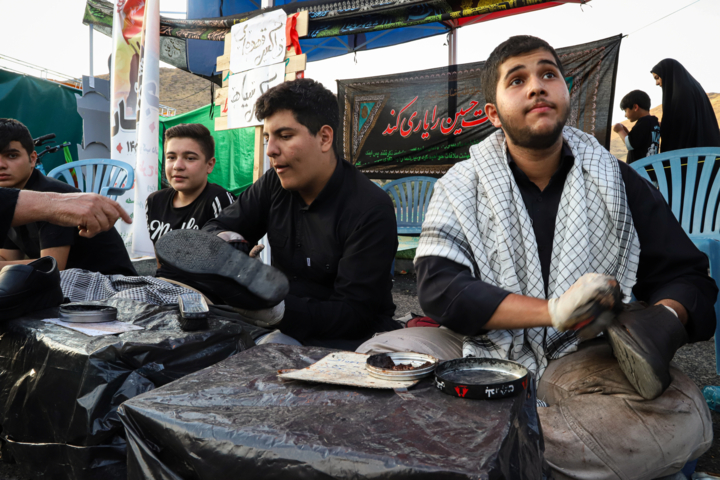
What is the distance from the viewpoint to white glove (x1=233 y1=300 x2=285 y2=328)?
1.78 meters

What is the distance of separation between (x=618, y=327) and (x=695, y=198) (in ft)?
5.75

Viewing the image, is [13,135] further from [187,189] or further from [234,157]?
[234,157]

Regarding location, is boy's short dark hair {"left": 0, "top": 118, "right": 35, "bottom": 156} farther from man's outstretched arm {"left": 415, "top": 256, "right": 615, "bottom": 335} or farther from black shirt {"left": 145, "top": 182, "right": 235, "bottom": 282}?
man's outstretched arm {"left": 415, "top": 256, "right": 615, "bottom": 335}

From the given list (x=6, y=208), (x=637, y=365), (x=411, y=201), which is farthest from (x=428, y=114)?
(x=637, y=365)

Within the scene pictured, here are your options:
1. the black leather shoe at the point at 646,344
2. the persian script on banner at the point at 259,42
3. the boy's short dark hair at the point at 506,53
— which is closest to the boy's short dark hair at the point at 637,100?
the persian script on banner at the point at 259,42

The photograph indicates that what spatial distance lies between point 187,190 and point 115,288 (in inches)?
49.3

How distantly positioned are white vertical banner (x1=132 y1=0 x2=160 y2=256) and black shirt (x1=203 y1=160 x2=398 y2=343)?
3065 mm

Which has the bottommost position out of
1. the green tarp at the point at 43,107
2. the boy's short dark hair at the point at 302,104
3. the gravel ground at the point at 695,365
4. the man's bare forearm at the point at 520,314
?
the gravel ground at the point at 695,365

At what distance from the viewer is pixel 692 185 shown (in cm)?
245

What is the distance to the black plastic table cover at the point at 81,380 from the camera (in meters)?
1.21

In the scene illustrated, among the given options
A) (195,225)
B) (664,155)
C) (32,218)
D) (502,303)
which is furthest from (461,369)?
(195,225)

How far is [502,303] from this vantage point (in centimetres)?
133

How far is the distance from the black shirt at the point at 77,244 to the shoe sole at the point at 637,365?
7.44 ft

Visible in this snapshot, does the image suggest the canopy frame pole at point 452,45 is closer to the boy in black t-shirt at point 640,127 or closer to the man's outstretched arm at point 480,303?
the boy in black t-shirt at point 640,127
